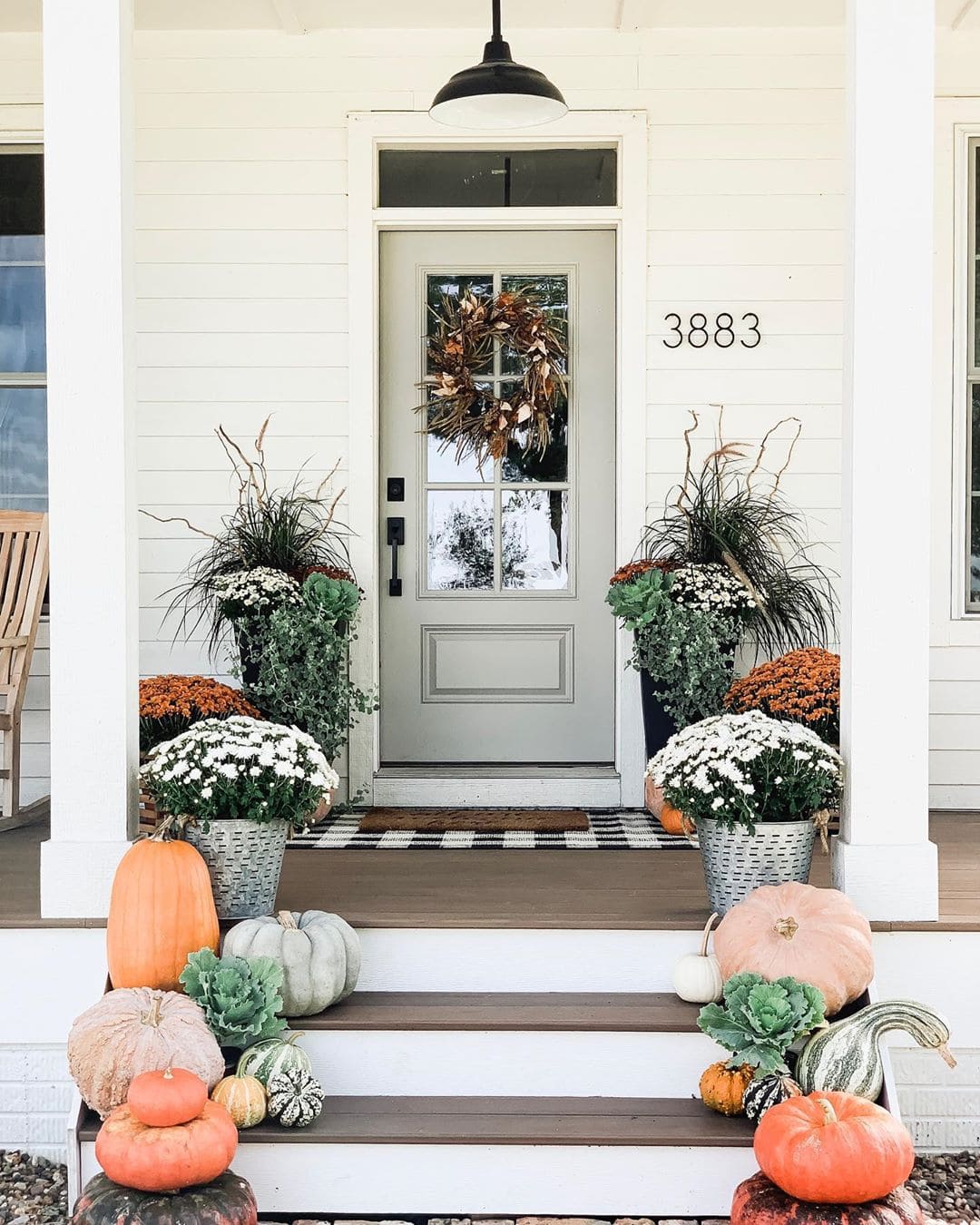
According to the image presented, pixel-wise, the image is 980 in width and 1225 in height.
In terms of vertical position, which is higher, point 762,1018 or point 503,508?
point 503,508

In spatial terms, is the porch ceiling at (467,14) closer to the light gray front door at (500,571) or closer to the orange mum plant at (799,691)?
the light gray front door at (500,571)

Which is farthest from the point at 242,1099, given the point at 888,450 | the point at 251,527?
the point at 251,527

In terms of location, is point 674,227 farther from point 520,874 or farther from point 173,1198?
point 173,1198

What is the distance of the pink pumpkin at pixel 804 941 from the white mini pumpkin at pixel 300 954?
78cm

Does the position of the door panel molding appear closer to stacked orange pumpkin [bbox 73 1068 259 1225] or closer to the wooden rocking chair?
the wooden rocking chair

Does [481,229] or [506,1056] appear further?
[481,229]

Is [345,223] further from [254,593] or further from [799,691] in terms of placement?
[799,691]

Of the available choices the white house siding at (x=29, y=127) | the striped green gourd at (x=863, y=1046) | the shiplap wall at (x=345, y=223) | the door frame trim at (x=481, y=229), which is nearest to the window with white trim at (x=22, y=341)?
the white house siding at (x=29, y=127)

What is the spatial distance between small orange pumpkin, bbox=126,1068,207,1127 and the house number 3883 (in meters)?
3.11

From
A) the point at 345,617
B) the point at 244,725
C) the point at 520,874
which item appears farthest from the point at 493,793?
the point at 244,725

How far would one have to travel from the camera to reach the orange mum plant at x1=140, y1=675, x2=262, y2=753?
357 cm

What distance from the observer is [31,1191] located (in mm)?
2596

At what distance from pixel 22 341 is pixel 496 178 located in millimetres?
1813

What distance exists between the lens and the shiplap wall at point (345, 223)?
4.43 metres
